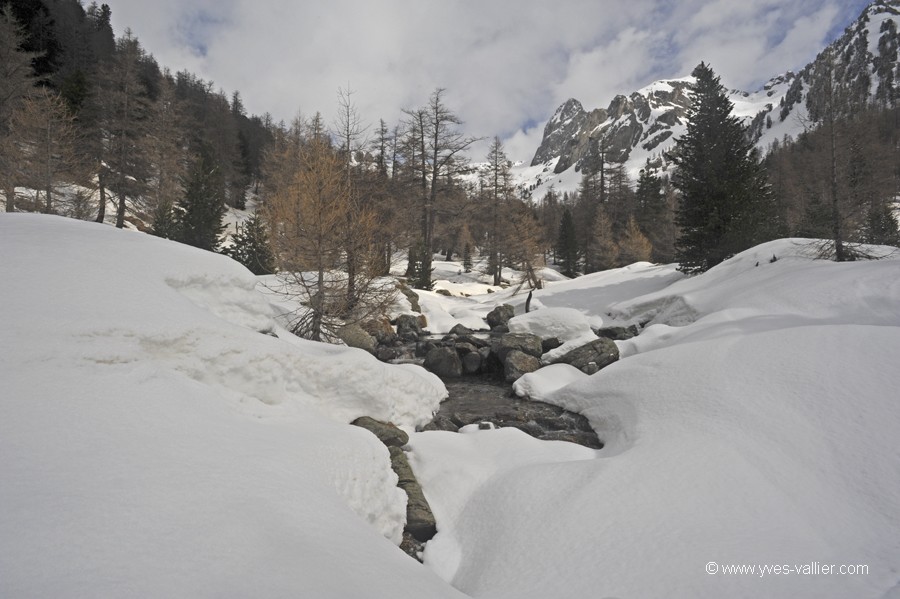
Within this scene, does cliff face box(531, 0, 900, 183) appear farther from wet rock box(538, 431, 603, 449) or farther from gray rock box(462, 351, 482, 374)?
wet rock box(538, 431, 603, 449)

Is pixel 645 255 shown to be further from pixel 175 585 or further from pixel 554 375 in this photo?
pixel 175 585

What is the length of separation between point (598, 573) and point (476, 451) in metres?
2.74

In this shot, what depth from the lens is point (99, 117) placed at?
25375 mm

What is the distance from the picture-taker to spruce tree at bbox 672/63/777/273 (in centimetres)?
1778

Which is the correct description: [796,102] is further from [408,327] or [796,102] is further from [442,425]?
[442,425]

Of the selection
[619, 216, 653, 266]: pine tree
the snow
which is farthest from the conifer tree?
[619, 216, 653, 266]: pine tree

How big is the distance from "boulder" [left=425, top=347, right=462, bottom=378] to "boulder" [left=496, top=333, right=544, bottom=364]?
139 cm

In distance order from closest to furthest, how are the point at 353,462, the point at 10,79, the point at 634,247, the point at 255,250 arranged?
the point at 353,462, the point at 10,79, the point at 255,250, the point at 634,247

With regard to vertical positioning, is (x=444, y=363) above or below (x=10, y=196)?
below

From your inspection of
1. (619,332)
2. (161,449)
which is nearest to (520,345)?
(619,332)

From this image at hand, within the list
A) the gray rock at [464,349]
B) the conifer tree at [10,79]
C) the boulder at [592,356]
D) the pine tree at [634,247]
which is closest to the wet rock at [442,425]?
the boulder at [592,356]

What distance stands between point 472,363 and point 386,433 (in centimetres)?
635

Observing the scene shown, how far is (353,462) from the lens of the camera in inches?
164

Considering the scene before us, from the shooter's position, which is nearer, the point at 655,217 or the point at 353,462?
the point at 353,462
